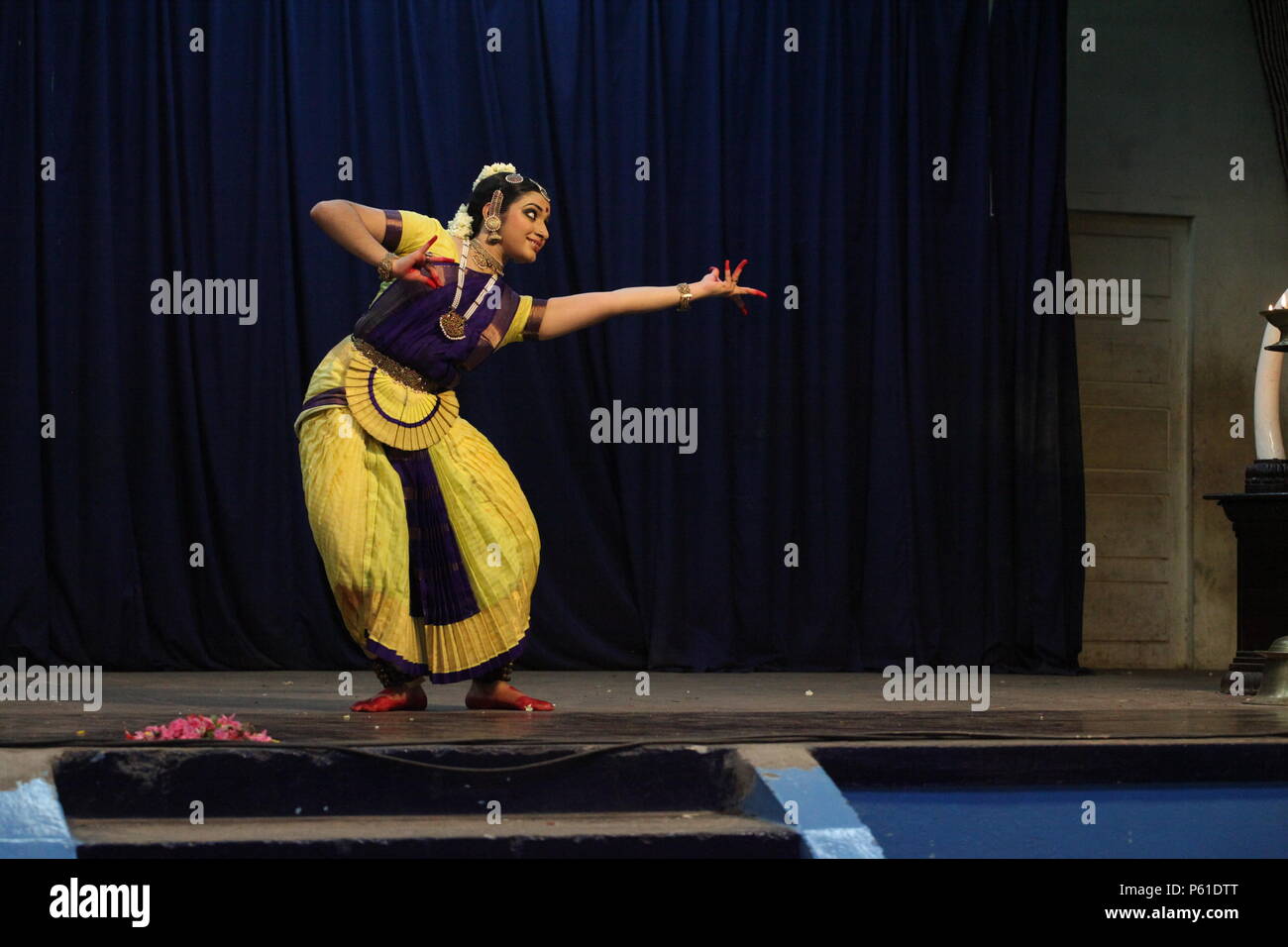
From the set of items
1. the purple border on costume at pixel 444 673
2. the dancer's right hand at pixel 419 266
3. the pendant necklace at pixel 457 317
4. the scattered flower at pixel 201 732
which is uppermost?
the dancer's right hand at pixel 419 266

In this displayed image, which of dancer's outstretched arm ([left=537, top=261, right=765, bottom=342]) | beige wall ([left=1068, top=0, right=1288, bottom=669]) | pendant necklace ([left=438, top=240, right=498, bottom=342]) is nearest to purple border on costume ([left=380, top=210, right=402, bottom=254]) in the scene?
pendant necklace ([left=438, top=240, right=498, bottom=342])

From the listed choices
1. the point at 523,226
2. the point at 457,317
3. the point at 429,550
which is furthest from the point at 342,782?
the point at 523,226

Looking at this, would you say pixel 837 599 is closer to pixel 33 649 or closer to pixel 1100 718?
pixel 1100 718

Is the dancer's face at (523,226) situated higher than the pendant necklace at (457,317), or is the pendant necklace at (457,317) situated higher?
the dancer's face at (523,226)

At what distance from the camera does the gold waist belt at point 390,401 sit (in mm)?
3629

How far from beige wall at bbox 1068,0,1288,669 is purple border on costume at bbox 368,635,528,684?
149 inches

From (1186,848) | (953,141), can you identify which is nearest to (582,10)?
(953,141)

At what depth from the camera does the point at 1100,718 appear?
11.8 feet

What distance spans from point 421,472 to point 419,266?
47cm

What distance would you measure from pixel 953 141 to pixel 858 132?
0.38 meters

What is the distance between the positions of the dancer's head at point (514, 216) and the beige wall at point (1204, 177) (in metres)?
3.39

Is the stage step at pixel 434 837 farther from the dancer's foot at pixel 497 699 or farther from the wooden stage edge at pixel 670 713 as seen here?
the dancer's foot at pixel 497 699

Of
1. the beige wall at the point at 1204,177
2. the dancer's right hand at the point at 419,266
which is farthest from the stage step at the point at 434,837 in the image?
the beige wall at the point at 1204,177

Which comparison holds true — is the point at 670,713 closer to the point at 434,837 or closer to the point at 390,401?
the point at 390,401
